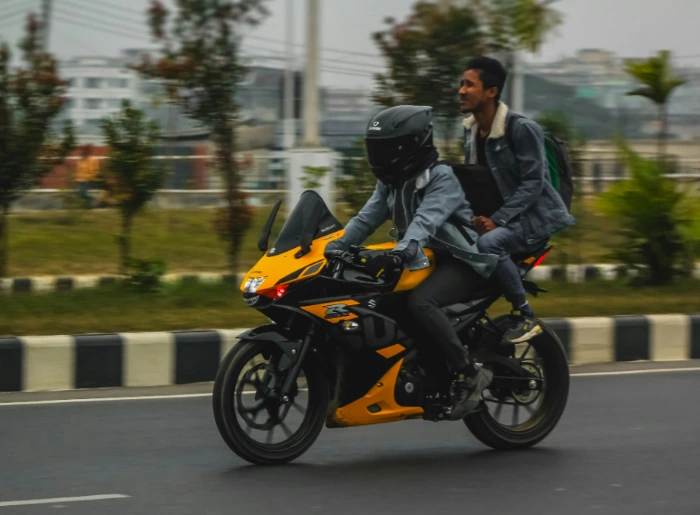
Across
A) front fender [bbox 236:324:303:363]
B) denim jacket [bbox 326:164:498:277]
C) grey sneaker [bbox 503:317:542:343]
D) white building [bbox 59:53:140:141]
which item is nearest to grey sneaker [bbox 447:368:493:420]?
grey sneaker [bbox 503:317:542:343]

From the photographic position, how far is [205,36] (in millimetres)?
10875

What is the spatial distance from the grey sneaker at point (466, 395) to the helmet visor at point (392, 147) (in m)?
0.97

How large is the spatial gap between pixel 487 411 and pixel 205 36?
6.14 m

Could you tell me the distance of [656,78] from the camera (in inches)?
448

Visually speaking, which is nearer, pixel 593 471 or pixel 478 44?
pixel 593 471

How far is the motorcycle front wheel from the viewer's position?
16.4ft

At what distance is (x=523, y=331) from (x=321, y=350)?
2.99 ft

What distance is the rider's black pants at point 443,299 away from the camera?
5.19m

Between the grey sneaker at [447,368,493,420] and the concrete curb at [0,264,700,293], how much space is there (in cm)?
566

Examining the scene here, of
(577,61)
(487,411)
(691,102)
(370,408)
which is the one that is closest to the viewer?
→ (370,408)

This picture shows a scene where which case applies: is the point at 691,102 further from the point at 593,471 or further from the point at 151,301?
the point at 593,471

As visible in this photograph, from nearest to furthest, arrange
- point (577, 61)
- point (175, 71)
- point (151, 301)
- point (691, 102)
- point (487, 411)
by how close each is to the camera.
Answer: point (487, 411)
point (151, 301)
point (175, 71)
point (691, 102)
point (577, 61)

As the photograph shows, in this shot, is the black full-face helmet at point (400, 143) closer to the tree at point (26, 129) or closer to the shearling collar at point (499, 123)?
the shearling collar at point (499, 123)

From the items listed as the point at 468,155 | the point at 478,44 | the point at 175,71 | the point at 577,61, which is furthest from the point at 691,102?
the point at 468,155
